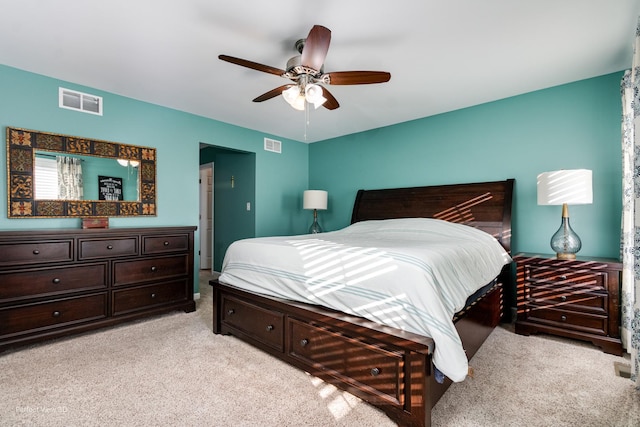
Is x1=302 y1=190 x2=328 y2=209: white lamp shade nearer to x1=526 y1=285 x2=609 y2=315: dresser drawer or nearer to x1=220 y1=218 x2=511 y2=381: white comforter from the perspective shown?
x1=220 y1=218 x2=511 y2=381: white comforter

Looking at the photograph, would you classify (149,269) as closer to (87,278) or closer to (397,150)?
(87,278)

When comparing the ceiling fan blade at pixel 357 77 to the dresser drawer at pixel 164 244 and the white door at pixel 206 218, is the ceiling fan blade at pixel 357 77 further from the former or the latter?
the white door at pixel 206 218

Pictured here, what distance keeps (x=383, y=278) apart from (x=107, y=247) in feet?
8.76

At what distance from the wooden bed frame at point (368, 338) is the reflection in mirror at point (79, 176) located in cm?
169

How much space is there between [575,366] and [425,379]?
1.54 metres

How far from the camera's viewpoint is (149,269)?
316 cm

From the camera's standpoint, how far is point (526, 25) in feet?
6.99

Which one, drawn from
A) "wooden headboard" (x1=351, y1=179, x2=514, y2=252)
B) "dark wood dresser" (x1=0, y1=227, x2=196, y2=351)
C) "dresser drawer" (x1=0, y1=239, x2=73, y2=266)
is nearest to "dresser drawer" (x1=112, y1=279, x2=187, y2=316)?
"dark wood dresser" (x1=0, y1=227, x2=196, y2=351)

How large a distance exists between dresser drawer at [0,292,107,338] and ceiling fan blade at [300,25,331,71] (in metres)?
2.80

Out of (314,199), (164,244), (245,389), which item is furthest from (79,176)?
(314,199)

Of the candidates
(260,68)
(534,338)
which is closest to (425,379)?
(534,338)

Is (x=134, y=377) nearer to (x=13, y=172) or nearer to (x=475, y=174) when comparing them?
(x=13, y=172)

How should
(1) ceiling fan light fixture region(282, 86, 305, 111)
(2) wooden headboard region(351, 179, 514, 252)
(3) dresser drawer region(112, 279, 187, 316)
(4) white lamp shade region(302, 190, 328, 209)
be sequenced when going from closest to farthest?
(1) ceiling fan light fixture region(282, 86, 305, 111) → (3) dresser drawer region(112, 279, 187, 316) → (2) wooden headboard region(351, 179, 514, 252) → (4) white lamp shade region(302, 190, 328, 209)

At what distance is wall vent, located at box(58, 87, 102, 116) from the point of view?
299 cm
